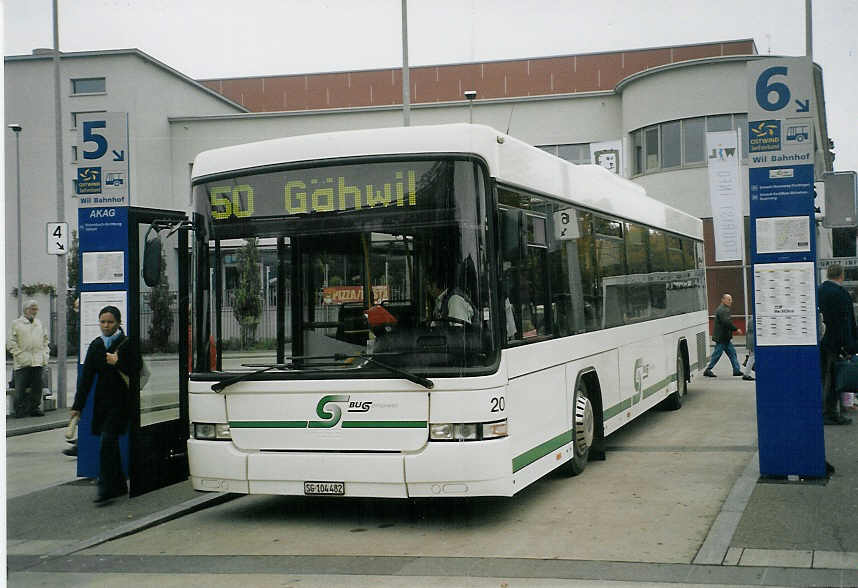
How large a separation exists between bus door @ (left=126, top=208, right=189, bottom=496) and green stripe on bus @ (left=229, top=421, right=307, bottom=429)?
181 cm

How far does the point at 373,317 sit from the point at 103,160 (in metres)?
4.46

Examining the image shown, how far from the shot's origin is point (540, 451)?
806cm

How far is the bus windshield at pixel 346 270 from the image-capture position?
7172 mm

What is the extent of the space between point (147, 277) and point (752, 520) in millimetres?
5391

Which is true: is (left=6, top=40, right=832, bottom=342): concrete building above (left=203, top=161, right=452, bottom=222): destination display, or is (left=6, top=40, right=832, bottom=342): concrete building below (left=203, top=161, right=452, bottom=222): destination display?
above

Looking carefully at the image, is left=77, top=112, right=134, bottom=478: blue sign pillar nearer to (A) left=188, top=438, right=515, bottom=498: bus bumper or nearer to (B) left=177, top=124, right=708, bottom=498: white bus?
(B) left=177, top=124, right=708, bottom=498: white bus

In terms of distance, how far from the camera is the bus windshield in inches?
282

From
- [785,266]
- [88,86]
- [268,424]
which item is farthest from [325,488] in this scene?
[88,86]

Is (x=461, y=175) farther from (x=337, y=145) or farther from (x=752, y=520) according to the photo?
(x=752, y=520)

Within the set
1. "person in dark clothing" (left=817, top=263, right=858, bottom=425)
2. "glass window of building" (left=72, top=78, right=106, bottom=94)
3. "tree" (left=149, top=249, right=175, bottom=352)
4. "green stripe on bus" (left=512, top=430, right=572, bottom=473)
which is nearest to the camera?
"green stripe on bus" (left=512, top=430, right=572, bottom=473)

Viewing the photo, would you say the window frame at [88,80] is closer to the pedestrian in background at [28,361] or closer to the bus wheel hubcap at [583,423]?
the pedestrian in background at [28,361]

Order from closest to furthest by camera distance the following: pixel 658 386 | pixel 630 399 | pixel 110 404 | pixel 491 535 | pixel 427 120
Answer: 1. pixel 491 535
2. pixel 110 404
3. pixel 630 399
4. pixel 658 386
5. pixel 427 120

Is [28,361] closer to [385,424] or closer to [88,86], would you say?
[385,424]

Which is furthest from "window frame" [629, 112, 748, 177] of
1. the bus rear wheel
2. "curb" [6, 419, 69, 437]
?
the bus rear wheel
